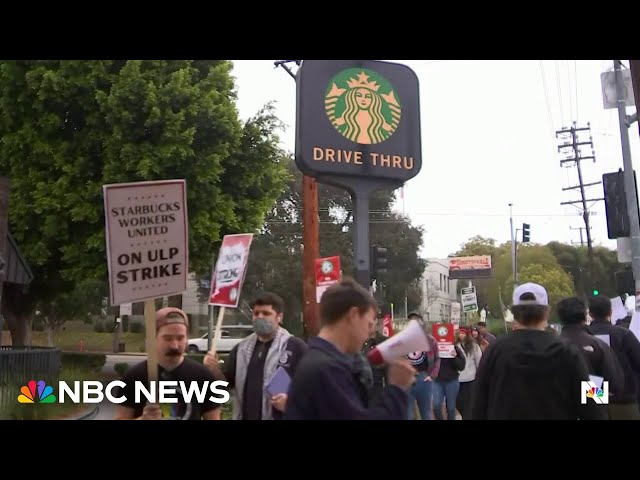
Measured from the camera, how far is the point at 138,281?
3.87 meters

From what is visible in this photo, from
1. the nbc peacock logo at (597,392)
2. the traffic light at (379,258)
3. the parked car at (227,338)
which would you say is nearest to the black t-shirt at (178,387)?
the nbc peacock logo at (597,392)

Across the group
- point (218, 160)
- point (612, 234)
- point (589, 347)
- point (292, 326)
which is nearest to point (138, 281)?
point (589, 347)

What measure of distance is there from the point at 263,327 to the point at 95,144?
34.6 feet

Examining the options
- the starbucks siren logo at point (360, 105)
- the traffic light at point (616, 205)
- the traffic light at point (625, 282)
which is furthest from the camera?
the traffic light at point (625, 282)

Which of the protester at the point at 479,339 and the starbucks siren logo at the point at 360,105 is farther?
the protester at the point at 479,339

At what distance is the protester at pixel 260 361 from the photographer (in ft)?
13.8

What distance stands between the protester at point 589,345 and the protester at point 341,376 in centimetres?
233

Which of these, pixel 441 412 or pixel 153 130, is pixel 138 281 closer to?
pixel 441 412

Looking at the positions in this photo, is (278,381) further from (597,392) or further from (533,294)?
(597,392)

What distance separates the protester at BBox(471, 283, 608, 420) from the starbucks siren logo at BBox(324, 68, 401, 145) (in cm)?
352

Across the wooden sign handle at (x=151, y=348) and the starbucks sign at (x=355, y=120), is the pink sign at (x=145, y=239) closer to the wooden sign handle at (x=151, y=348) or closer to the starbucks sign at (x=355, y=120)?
the wooden sign handle at (x=151, y=348)

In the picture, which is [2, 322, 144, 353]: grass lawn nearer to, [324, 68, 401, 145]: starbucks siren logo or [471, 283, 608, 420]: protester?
[324, 68, 401, 145]: starbucks siren logo
